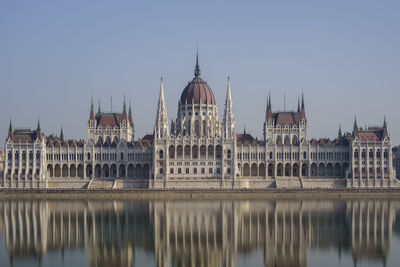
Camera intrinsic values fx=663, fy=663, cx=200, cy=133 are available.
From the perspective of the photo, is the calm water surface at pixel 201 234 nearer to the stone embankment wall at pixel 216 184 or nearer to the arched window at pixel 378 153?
the stone embankment wall at pixel 216 184

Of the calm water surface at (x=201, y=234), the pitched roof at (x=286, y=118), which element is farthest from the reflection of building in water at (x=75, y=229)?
the pitched roof at (x=286, y=118)

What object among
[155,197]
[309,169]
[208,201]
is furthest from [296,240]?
[309,169]

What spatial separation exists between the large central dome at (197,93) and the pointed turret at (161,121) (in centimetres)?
605

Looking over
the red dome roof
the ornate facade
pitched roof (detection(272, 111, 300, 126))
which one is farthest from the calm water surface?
the red dome roof

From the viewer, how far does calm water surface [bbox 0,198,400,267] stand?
60.9 m

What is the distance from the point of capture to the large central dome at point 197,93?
466 ft

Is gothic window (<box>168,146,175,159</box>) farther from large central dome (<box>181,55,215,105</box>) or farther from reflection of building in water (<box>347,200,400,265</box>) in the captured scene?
reflection of building in water (<box>347,200,400,265</box>)

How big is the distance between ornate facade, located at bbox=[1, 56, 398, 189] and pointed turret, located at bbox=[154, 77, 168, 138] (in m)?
0.20

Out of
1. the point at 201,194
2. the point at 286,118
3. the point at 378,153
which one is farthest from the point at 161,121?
the point at 378,153

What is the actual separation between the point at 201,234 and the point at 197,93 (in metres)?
71.6

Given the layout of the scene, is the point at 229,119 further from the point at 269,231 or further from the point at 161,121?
the point at 269,231

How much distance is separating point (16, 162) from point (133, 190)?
1111 inches

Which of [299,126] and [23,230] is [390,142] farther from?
[23,230]

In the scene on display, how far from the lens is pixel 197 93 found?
142500 millimetres
